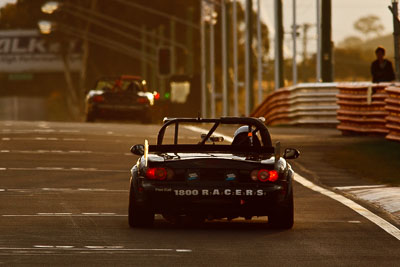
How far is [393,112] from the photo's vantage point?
1086 inches

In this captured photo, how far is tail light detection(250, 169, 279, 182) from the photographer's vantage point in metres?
13.7

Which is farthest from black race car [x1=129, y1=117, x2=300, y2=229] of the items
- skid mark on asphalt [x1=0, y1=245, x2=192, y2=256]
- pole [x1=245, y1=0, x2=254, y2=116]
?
pole [x1=245, y1=0, x2=254, y2=116]

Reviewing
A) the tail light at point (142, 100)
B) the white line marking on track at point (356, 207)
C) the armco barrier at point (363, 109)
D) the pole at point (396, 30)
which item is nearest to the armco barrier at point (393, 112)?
the pole at point (396, 30)

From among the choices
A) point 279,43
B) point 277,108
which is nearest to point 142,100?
point 277,108

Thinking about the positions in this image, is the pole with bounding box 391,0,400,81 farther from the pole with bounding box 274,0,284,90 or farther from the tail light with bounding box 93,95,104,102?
the pole with bounding box 274,0,284,90

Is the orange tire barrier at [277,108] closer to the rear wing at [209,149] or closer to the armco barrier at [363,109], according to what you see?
the armco barrier at [363,109]

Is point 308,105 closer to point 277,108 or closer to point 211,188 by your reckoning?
point 277,108

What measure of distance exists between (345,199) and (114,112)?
2468 cm

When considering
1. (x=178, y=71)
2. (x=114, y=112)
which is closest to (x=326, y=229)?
(x=114, y=112)

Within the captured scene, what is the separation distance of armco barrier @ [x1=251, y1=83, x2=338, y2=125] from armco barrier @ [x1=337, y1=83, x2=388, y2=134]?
6.76m

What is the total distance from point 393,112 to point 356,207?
11.3 metres

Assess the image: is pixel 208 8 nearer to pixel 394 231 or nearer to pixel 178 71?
pixel 178 71

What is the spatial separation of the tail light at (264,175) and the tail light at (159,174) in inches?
29.7

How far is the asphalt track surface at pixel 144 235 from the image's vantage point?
11562 millimetres
